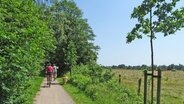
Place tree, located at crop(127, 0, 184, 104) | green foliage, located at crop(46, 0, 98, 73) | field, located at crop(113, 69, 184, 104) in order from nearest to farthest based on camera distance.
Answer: tree, located at crop(127, 0, 184, 104) < field, located at crop(113, 69, 184, 104) < green foliage, located at crop(46, 0, 98, 73)

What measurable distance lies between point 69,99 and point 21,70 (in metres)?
12.3

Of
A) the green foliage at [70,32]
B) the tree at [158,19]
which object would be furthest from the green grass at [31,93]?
the green foliage at [70,32]

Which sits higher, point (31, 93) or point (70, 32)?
point (70, 32)

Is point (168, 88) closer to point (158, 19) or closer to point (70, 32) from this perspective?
point (70, 32)

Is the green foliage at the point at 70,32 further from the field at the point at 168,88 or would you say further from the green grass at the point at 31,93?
the green grass at the point at 31,93

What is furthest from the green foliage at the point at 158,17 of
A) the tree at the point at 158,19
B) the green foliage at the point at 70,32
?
the green foliage at the point at 70,32

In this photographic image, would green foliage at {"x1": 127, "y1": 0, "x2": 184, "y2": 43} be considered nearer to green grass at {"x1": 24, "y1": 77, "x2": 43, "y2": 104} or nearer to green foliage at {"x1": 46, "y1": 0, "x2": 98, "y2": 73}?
green grass at {"x1": 24, "y1": 77, "x2": 43, "y2": 104}

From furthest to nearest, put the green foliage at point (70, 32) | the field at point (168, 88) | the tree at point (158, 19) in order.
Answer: the green foliage at point (70, 32)
the field at point (168, 88)
the tree at point (158, 19)

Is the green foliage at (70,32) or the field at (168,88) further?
the green foliage at (70,32)

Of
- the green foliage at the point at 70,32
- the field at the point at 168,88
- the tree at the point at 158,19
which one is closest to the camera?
the tree at the point at 158,19

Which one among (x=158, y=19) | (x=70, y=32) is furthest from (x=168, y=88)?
(x=158, y=19)

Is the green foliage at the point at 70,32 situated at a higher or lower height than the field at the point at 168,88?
higher

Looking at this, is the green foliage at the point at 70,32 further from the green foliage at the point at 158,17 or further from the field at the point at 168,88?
the green foliage at the point at 158,17

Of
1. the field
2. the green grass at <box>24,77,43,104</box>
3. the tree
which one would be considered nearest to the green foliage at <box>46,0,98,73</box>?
the field
